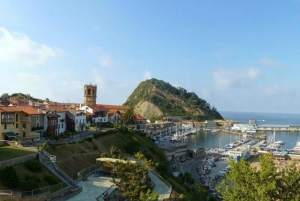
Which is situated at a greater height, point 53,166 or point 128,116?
point 128,116

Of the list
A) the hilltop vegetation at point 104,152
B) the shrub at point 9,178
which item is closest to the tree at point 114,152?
the hilltop vegetation at point 104,152

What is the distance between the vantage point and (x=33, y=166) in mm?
24938

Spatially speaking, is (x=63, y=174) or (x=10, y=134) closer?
(x=63, y=174)

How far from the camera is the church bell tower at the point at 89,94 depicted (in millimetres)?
68938

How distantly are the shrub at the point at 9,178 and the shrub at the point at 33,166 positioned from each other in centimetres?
314

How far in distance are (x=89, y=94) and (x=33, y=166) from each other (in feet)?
148

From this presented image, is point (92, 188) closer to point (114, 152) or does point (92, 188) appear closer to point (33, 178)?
point (33, 178)

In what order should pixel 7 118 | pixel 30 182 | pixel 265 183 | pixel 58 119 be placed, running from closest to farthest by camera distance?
pixel 265 183, pixel 30 182, pixel 7 118, pixel 58 119

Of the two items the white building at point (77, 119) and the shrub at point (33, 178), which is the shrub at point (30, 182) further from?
the white building at point (77, 119)

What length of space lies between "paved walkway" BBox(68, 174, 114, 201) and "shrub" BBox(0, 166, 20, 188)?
14.8ft

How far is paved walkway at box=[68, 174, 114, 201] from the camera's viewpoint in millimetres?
22972

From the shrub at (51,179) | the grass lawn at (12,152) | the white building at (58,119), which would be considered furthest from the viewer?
the white building at (58,119)

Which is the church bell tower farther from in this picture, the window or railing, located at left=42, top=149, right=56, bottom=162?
railing, located at left=42, top=149, right=56, bottom=162

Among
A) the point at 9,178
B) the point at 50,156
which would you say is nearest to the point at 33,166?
the point at 9,178
